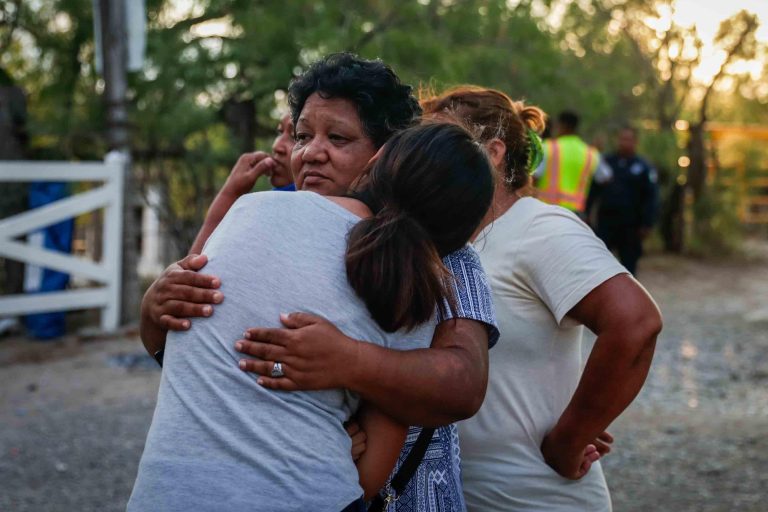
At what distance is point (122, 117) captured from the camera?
31.9ft

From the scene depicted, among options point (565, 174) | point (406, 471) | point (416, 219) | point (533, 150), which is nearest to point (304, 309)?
point (416, 219)

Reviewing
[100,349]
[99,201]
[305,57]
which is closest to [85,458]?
[100,349]

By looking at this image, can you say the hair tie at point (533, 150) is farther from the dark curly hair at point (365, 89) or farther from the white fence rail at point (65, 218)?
the white fence rail at point (65, 218)

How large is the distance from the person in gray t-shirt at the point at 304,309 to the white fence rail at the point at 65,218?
Answer: 7.71 m

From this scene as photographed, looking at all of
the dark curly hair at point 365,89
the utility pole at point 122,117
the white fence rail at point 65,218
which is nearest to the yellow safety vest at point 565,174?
the utility pole at point 122,117

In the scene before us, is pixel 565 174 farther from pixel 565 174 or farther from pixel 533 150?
pixel 533 150

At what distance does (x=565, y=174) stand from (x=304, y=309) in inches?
331

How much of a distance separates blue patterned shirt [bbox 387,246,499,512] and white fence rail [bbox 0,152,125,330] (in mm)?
7571

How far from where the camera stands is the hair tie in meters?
2.47

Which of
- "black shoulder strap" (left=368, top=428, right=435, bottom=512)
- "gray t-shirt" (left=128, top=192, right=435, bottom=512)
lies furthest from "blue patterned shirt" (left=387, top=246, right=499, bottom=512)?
"gray t-shirt" (left=128, top=192, right=435, bottom=512)

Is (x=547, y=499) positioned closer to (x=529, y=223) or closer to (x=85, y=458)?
(x=529, y=223)

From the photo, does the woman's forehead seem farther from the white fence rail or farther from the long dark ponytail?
the white fence rail

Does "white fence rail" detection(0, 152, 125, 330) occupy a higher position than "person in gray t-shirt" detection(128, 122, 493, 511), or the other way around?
"person in gray t-shirt" detection(128, 122, 493, 511)

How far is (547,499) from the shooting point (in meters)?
2.26
